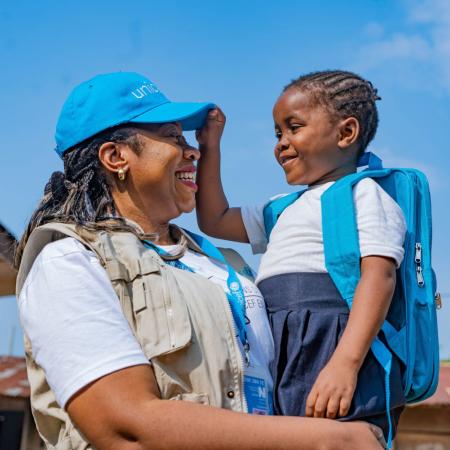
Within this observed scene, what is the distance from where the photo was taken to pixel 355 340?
256 cm

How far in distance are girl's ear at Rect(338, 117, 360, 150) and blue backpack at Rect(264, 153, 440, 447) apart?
0.71 ft

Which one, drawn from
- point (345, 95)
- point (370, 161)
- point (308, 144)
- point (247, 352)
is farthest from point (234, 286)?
point (345, 95)

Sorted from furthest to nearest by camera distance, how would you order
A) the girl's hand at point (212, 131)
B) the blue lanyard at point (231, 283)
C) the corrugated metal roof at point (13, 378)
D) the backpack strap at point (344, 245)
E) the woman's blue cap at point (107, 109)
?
the corrugated metal roof at point (13, 378) < the girl's hand at point (212, 131) < the woman's blue cap at point (107, 109) < the backpack strap at point (344, 245) < the blue lanyard at point (231, 283)

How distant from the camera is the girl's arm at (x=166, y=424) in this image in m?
2.14

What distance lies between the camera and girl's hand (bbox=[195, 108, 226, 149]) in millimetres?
3463

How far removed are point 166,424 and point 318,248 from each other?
1.01m

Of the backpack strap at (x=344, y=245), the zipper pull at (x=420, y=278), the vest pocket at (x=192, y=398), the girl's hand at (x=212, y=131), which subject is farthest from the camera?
the girl's hand at (x=212, y=131)

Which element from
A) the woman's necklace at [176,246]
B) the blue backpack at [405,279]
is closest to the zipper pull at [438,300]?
the blue backpack at [405,279]

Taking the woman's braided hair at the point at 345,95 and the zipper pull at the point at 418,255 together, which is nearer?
the zipper pull at the point at 418,255

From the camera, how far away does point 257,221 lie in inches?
135

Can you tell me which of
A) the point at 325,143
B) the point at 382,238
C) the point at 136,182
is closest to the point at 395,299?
the point at 382,238

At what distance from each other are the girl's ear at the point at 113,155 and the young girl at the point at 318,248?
0.55 m

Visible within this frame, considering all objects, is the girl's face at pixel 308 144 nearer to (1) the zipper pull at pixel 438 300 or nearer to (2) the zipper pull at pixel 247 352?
(1) the zipper pull at pixel 438 300

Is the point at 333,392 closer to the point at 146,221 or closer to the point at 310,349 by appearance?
the point at 310,349
